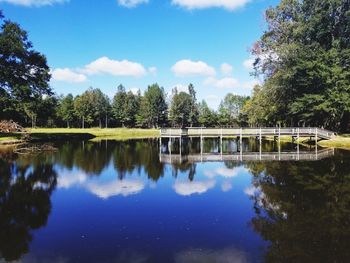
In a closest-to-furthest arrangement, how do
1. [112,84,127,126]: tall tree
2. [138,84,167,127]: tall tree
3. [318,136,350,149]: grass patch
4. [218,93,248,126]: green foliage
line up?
[318,136,350,149]: grass patch < [138,84,167,127]: tall tree < [112,84,127,126]: tall tree < [218,93,248,126]: green foliage

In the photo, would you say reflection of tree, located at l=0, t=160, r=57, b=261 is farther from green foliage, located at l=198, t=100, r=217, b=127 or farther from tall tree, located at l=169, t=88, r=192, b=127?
green foliage, located at l=198, t=100, r=217, b=127

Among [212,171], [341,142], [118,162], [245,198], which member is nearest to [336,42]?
[341,142]

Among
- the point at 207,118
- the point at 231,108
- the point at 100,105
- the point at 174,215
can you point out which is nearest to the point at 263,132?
the point at 174,215

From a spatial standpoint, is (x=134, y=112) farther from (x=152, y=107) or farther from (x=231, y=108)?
(x=231, y=108)

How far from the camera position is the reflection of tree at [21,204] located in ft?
36.9

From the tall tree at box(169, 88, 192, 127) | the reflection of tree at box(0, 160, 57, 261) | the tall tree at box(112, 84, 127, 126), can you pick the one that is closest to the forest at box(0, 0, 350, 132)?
the reflection of tree at box(0, 160, 57, 261)

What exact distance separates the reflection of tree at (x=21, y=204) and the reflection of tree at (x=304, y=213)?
7.95 meters

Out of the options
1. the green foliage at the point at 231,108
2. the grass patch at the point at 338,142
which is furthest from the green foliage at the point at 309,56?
the green foliage at the point at 231,108

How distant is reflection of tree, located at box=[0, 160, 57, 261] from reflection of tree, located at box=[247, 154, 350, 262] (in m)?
7.95

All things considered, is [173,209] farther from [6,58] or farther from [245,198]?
[6,58]

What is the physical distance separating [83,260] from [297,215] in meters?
8.75

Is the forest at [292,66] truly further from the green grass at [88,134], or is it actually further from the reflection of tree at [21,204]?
the reflection of tree at [21,204]

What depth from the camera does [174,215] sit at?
14.5 metres

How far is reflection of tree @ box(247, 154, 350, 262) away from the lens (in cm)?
1043
